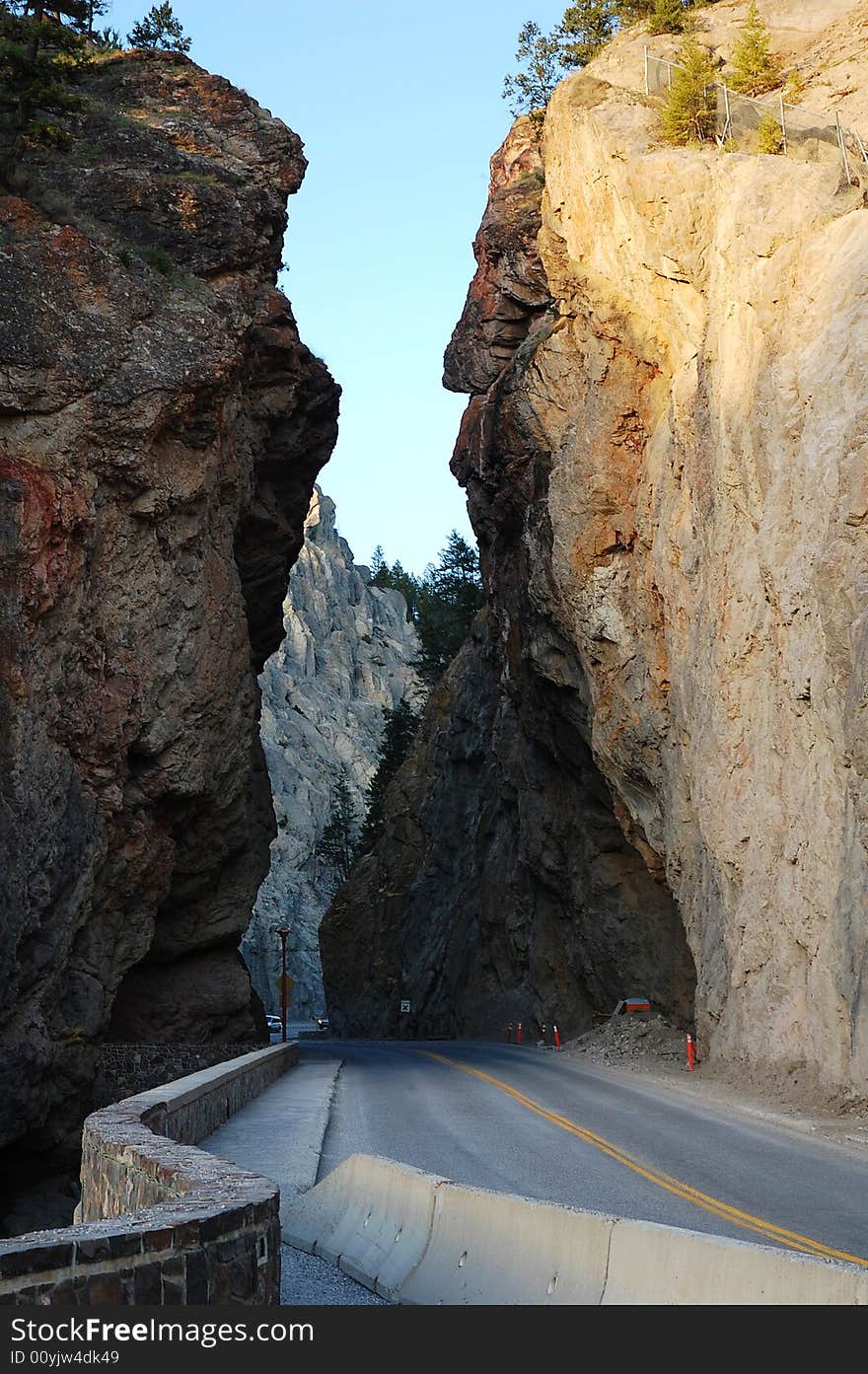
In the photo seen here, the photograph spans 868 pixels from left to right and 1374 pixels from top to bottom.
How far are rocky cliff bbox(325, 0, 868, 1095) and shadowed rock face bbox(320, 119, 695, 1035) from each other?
0.20 m

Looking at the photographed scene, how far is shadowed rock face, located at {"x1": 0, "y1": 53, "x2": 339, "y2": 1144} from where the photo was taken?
1000 inches

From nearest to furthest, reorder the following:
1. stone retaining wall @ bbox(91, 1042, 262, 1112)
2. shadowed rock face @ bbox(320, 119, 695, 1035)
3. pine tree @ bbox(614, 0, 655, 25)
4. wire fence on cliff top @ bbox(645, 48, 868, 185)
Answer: wire fence on cliff top @ bbox(645, 48, 868, 185)
stone retaining wall @ bbox(91, 1042, 262, 1112)
shadowed rock face @ bbox(320, 119, 695, 1035)
pine tree @ bbox(614, 0, 655, 25)

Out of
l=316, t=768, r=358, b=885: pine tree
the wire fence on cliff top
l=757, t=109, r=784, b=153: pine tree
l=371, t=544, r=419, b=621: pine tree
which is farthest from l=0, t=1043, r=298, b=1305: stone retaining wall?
l=371, t=544, r=419, b=621: pine tree

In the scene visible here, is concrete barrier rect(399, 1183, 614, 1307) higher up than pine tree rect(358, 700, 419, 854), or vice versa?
pine tree rect(358, 700, 419, 854)

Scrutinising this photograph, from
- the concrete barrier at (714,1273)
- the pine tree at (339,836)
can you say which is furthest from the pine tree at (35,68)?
the pine tree at (339,836)

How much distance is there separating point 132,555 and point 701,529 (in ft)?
41.7

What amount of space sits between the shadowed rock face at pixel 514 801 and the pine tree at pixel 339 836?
31.6 meters

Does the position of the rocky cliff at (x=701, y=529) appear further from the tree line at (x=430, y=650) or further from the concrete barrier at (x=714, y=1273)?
the tree line at (x=430, y=650)

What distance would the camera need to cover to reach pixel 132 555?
29.6 meters

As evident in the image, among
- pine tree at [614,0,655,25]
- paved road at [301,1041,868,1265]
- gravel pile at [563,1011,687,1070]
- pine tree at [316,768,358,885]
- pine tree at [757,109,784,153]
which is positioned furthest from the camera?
pine tree at [316,768,358,885]

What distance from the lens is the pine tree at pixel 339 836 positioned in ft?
313

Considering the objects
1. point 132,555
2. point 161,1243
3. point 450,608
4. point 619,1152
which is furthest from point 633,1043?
point 450,608

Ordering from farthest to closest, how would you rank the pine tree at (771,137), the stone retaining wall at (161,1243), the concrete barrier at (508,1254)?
1. the pine tree at (771,137)
2. the concrete barrier at (508,1254)
3. the stone retaining wall at (161,1243)

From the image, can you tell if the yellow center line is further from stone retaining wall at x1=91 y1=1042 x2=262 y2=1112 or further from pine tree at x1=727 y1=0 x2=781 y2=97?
pine tree at x1=727 y1=0 x2=781 y2=97
